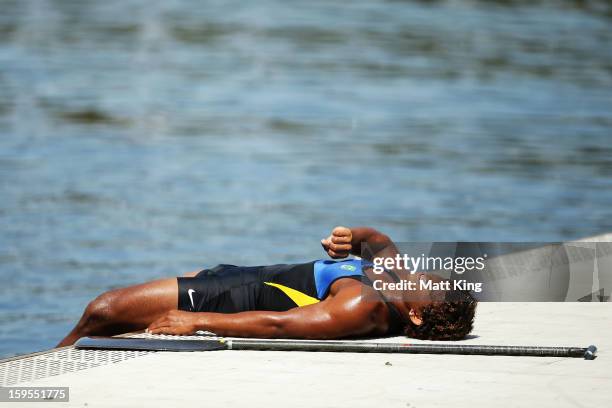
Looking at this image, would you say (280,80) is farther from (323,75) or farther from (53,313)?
(53,313)

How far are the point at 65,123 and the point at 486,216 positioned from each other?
30.2 feet

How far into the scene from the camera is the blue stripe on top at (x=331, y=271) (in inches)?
311

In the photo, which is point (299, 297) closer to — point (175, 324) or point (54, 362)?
point (175, 324)

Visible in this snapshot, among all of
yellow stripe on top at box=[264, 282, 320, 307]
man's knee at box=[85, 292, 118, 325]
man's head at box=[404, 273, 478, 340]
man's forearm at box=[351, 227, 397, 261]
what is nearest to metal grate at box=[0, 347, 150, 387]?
man's knee at box=[85, 292, 118, 325]

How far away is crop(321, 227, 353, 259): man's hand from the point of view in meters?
7.59

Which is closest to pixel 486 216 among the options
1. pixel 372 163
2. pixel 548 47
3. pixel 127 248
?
pixel 372 163

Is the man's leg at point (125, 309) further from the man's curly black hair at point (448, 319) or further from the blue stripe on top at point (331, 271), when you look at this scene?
the man's curly black hair at point (448, 319)

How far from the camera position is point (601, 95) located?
28.8m

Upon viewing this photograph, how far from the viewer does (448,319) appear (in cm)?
764

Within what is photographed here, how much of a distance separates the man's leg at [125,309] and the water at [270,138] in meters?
2.76

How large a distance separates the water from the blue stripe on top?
3452mm

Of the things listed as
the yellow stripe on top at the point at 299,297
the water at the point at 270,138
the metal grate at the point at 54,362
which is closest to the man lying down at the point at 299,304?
the yellow stripe on top at the point at 299,297

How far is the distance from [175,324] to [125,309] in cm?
34

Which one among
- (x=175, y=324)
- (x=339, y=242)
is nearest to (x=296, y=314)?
(x=339, y=242)
